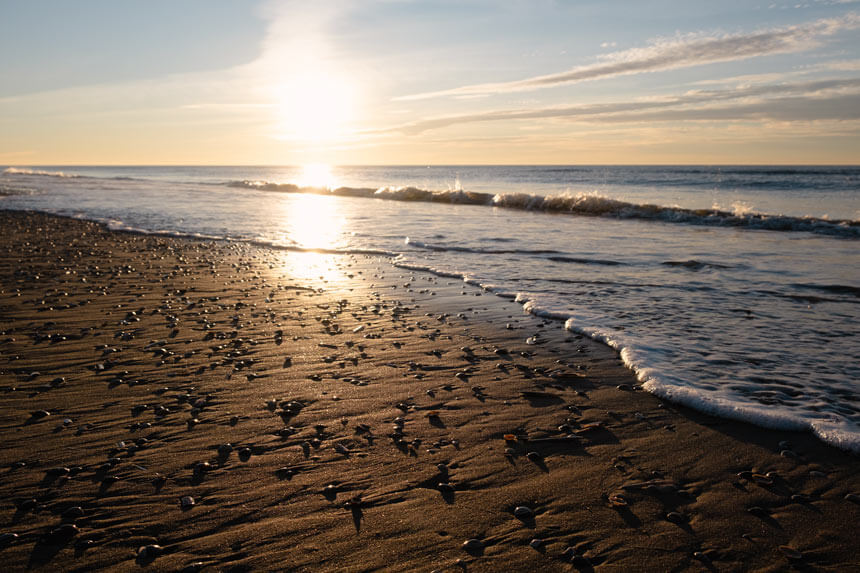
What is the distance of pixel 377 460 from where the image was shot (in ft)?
14.7

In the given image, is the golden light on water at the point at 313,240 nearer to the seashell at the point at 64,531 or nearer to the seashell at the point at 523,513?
the seashell at the point at 64,531

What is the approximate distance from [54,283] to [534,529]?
445 inches

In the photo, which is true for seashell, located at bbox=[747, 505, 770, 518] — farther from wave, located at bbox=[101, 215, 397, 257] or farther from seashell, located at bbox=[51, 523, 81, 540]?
wave, located at bbox=[101, 215, 397, 257]

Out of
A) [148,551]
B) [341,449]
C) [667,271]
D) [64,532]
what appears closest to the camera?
[148,551]

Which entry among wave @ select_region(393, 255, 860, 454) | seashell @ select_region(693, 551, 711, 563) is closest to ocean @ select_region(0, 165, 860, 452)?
wave @ select_region(393, 255, 860, 454)

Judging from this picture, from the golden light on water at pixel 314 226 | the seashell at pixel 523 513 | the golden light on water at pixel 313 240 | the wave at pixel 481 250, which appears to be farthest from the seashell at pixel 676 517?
the golden light on water at pixel 314 226

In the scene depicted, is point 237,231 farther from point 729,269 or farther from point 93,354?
point 729,269

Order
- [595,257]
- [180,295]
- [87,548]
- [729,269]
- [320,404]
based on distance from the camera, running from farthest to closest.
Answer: [595,257]
[729,269]
[180,295]
[320,404]
[87,548]

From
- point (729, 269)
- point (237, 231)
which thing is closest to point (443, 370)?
point (729, 269)

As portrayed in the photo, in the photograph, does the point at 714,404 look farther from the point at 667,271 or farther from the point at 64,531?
the point at 667,271

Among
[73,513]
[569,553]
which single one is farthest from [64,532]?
[569,553]

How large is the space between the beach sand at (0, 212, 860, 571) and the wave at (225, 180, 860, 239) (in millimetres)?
20295

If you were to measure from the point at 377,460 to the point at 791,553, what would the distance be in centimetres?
291

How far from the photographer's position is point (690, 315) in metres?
9.07
